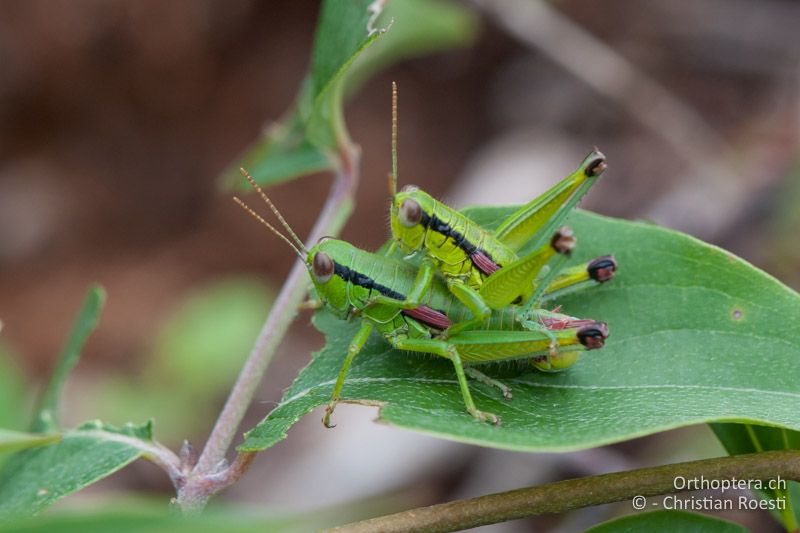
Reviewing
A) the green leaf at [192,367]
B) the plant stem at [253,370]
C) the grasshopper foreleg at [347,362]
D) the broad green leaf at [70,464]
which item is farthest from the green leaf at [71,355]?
the green leaf at [192,367]

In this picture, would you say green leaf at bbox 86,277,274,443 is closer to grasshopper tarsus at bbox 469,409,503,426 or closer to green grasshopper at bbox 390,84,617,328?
green grasshopper at bbox 390,84,617,328

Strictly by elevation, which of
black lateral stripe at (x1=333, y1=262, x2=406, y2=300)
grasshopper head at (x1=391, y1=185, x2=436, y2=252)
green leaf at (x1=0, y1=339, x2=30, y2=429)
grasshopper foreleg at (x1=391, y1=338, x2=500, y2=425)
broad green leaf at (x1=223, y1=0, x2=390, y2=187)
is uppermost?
broad green leaf at (x1=223, y1=0, x2=390, y2=187)

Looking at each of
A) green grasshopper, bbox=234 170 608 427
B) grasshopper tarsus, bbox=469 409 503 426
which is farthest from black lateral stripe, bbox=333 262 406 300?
grasshopper tarsus, bbox=469 409 503 426

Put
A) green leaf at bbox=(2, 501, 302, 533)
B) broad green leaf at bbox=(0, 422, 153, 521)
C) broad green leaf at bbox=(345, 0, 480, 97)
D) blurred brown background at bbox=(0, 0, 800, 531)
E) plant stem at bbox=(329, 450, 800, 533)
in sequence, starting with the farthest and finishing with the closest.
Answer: blurred brown background at bbox=(0, 0, 800, 531)
broad green leaf at bbox=(345, 0, 480, 97)
broad green leaf at bbox=(0, 422, 153, 521)
plant stem at bbox=(329, 450, 800, 533)
green leaf at bbox=(2, 501, 302, 533)

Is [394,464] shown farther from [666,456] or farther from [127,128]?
[127,128]

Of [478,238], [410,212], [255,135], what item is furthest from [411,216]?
[255,135]

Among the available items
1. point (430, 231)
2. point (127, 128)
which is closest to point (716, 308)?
point (430, 231)

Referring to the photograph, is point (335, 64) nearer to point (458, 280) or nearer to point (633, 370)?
point (458, 280)

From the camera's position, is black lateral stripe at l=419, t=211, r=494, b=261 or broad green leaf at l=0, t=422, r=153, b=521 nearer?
broad green leaf at l=0, t=422, r=153, b=521
